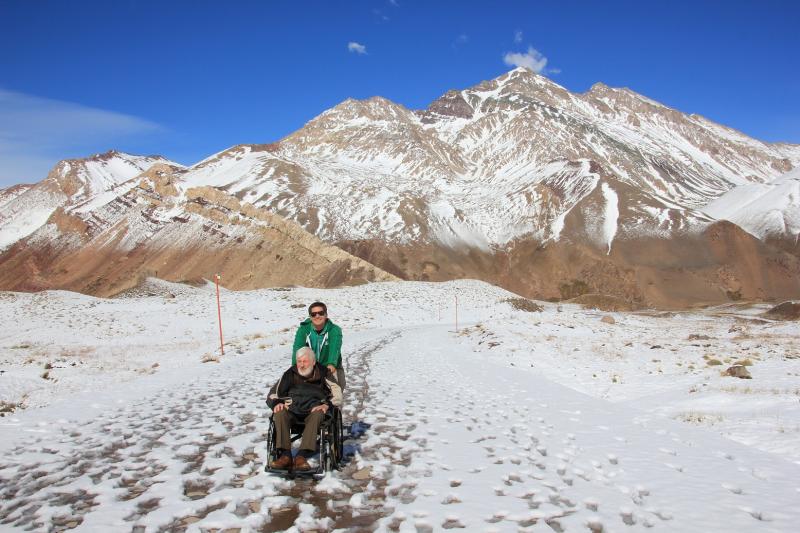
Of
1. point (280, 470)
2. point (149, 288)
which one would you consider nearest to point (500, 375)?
point (280, 470)

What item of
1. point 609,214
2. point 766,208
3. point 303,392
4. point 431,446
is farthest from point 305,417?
point 766,208

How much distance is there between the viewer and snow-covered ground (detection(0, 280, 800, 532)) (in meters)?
5.64

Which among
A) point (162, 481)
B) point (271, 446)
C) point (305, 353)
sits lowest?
point (162, 481)

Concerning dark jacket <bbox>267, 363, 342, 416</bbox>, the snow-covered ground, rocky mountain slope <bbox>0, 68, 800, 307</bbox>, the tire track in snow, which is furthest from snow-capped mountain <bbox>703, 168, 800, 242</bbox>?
the tire track in snow

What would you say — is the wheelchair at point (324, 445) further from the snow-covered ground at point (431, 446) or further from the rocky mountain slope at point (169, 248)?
the rocky mountain slope at point (169, 248)

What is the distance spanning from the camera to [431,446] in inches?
321

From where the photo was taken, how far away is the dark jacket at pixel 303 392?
694cm

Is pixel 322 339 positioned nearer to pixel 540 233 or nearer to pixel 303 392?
pixel 303 392

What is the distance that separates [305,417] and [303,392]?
349 millimetres

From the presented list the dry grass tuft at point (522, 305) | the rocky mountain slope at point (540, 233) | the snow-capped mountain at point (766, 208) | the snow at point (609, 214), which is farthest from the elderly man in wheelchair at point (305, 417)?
the snow-capped mountain at point (766, 208)

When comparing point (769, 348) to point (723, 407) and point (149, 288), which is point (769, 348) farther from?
point (149, 288)

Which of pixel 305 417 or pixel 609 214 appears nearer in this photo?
pixel 305 417

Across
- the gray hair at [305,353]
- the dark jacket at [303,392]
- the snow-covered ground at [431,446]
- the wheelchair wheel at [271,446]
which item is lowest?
the snow-covered ground at [431,446]

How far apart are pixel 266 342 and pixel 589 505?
911 inches
